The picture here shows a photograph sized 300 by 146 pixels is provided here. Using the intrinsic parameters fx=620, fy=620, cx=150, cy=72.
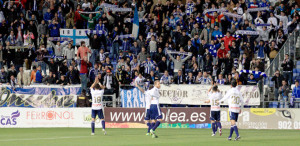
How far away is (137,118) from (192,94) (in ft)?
10.3

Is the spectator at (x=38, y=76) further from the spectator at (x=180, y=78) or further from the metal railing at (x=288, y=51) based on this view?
the metal railing at (x=288, y=51)

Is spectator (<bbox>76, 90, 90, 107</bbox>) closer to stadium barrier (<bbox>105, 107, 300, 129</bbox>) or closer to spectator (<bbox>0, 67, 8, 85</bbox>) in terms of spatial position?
stadium barrier (<bbox>105, 107, 300, 129</bbox>)

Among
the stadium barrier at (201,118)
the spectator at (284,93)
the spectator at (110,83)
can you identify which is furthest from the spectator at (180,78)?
the spectator at (284,93)

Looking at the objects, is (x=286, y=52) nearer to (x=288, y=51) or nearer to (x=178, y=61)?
(x=288, y=51)

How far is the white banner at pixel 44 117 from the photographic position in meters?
32.7

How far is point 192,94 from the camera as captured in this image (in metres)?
31.7

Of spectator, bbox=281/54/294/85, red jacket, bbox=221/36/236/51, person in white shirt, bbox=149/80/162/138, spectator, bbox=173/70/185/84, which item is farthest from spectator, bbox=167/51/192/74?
person in white shirt, bbox=149/80/162/138

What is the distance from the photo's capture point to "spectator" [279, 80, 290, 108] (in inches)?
1206

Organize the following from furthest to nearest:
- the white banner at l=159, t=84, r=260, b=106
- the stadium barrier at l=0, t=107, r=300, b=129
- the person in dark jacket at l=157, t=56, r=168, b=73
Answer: the person in dark jacket at l=157, t=56, r=168, b=73, the white banner at l=159, t=84, r=260, b=106, the stadium barrier at l=0, t=107, r=300, b=129

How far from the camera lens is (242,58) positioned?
3456cm

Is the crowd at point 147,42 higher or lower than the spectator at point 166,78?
higher

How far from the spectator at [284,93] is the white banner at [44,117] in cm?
947

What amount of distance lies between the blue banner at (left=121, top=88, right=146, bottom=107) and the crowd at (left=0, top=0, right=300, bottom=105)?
52 cm

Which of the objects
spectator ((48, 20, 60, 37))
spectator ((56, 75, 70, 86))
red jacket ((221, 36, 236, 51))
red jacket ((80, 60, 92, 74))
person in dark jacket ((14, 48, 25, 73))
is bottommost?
spectator ((56, 75, 70, 86))
